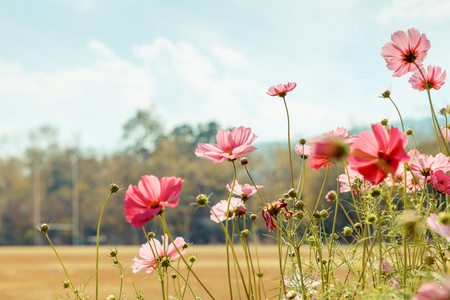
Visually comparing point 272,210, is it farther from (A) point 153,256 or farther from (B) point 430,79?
(B) point 430,79

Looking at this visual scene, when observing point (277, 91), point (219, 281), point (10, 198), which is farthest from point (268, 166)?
point (277, 91)

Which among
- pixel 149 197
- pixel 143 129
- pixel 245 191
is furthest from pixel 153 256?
pixel 143 129

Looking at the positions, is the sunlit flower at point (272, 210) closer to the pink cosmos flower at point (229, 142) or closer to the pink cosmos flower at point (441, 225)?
the pink cosmos flower at point (229, 142)

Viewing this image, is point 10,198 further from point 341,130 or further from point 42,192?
point 341,130

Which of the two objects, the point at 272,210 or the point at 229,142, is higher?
the point at 229,142

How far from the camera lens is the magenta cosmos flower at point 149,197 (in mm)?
652

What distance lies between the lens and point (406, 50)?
97 centimetres

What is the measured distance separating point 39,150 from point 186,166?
10869 millimetres

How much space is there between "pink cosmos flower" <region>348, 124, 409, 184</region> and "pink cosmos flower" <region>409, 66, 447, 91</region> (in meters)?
0.51

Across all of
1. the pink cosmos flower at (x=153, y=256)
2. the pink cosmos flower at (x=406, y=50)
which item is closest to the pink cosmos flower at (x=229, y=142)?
the pink cosmos flower at (x=153, y=256)

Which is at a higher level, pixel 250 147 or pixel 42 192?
pixel 42 192

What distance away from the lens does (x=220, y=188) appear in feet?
101

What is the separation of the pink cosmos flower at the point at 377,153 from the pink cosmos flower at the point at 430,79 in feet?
1.68

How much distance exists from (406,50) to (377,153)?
1.43 ft
